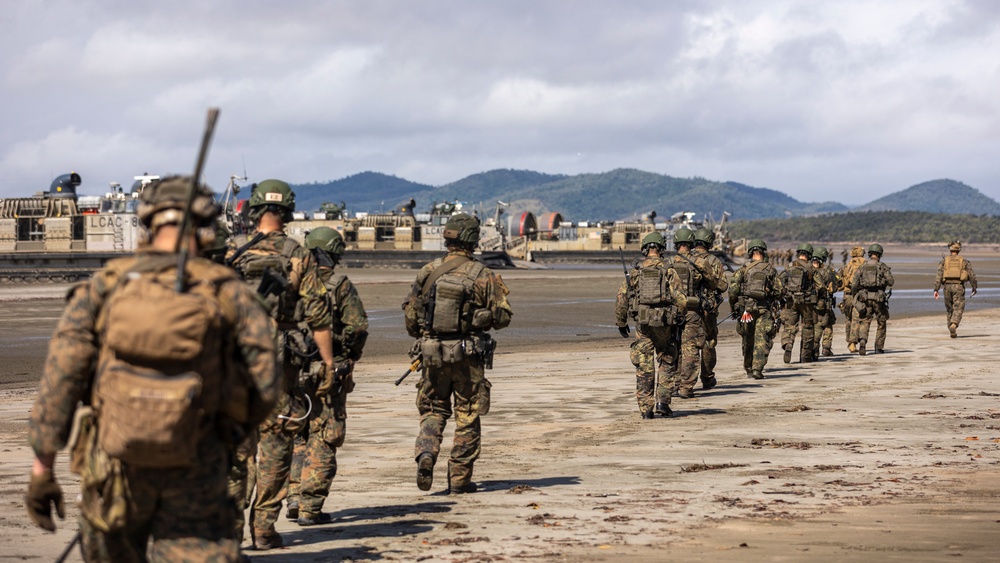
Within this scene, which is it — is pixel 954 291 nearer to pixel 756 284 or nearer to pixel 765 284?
pixel 765 284

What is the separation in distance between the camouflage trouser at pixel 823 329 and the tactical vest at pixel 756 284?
128 inches

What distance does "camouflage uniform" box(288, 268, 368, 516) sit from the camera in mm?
8172

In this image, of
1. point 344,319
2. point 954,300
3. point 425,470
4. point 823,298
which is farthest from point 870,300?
point 344,319

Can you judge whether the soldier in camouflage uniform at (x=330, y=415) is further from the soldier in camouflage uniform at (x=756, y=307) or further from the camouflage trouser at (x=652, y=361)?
the soldier in camouflage uniform at (x=756, y=307)

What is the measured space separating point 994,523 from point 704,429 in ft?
17.0

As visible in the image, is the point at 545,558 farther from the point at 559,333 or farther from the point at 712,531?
the point at 559,333

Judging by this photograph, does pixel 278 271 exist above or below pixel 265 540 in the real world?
above

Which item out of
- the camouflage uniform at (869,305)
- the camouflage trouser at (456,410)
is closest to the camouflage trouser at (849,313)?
the camouflage uniform at (869,305)

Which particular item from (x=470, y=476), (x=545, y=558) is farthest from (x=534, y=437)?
(x=545, y=558)

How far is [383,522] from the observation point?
8.36 metres

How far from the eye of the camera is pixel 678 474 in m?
10.1

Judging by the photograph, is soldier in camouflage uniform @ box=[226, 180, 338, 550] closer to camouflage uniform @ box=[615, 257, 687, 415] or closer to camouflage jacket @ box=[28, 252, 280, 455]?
camouflage jacket @ box=[28, 252, 280, 455]

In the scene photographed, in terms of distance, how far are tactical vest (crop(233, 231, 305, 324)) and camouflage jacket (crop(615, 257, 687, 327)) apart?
641 cm

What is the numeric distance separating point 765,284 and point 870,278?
17.7 ft
